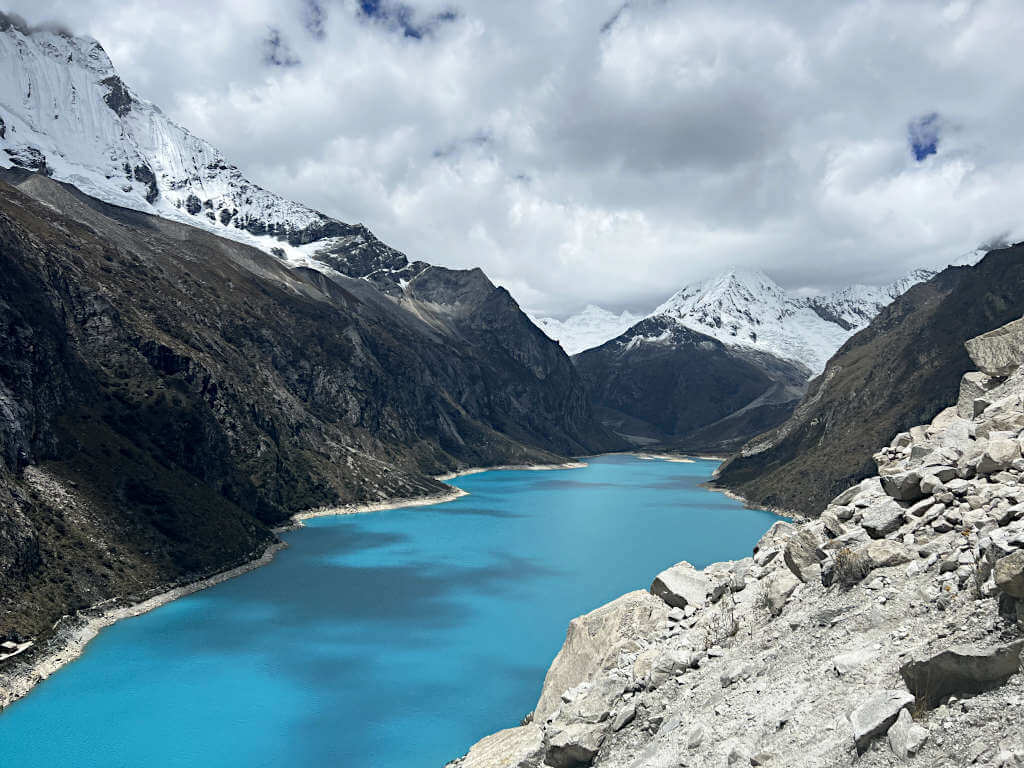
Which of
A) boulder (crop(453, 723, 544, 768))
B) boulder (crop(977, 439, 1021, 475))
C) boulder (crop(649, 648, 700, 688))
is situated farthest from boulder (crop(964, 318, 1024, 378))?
boulder (crop(453, 723, 544, 768))

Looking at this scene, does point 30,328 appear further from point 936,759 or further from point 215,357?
point 936,759

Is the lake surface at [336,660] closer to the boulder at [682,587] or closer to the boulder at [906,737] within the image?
the boulder at [682,587]

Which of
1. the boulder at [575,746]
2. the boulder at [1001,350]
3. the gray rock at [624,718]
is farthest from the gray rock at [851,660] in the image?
the boulder at [1001,350]

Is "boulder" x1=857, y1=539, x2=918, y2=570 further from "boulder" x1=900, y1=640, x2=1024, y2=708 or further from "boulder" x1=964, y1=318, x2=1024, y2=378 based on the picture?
"boulder" x1=964, y1=318, x2=1024, y2=378

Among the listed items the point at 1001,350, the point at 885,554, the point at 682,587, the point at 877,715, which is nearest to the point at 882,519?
the point at 885,554

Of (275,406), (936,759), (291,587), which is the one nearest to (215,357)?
(275,406)
